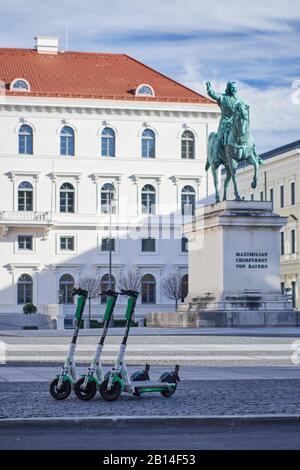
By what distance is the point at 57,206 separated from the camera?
95688 mm

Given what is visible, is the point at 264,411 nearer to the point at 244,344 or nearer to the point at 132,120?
the point at 244,344

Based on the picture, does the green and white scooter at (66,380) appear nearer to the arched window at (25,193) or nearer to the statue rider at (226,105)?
the statue rider at (226,105)

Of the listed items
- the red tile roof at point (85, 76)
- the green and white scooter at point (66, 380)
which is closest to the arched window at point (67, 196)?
the red tile roof at point (85, 76)

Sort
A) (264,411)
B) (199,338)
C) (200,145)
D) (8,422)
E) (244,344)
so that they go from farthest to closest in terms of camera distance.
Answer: (200,145), (199,338), (244,344), (264,411), (8,422)

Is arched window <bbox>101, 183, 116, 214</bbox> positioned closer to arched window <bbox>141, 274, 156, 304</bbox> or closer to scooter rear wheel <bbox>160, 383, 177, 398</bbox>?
arched window <bbox>141, 274, 156, 304</bbox>

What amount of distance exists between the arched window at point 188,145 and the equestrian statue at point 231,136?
174ft

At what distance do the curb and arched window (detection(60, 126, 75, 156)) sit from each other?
8399 cm

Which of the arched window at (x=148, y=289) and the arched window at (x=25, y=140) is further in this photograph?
the arched window at (x=25, y=140)

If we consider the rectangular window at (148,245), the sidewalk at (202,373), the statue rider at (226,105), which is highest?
the statue rider at (226,105)

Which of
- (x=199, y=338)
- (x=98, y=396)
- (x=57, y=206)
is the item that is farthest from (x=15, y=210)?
(x=98, y=396)

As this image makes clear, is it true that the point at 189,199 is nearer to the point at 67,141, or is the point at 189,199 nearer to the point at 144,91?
the point at 144,91

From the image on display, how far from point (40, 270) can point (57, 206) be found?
17.8 feet

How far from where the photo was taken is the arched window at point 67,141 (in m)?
96.4

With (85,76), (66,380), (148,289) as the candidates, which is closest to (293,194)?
(148,289)
